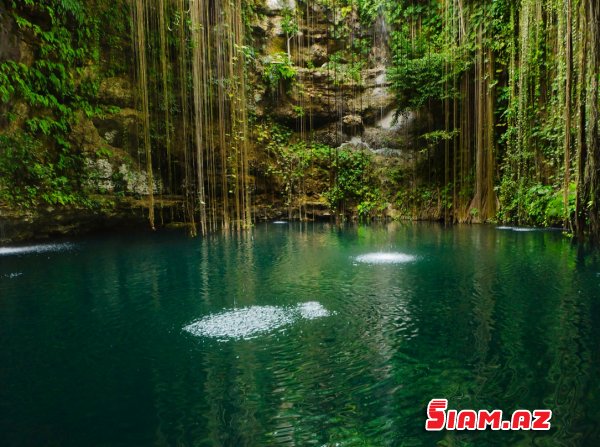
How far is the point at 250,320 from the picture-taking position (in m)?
3.71

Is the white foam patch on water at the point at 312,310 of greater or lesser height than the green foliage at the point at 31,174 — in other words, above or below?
below

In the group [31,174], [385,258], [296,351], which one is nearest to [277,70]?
[31,174]

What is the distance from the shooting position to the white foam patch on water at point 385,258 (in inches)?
252

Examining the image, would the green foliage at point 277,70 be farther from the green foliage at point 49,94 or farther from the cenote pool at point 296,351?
the cenote pool at point 296,351

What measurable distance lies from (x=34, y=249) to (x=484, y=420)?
8.73 meters

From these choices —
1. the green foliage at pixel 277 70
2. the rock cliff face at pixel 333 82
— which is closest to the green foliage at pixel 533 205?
the rock cliff face at pixel 333 82

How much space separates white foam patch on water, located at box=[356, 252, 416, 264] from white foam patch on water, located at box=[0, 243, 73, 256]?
603 cm

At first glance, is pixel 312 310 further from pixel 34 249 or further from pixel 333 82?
pixel 333 82

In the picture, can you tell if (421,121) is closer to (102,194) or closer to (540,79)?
(540,79)

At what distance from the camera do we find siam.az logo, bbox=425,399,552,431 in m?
2.00

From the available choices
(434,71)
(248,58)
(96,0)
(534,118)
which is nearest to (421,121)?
(434,71)

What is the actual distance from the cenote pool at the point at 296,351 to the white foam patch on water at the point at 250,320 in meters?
0.03

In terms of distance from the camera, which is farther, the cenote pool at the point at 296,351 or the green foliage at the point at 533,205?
the green foliage at the point at 533,205

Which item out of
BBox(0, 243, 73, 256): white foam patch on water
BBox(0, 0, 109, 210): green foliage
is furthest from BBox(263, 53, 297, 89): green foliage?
BBox(0, 243, 73, 256): white foam patch on water
